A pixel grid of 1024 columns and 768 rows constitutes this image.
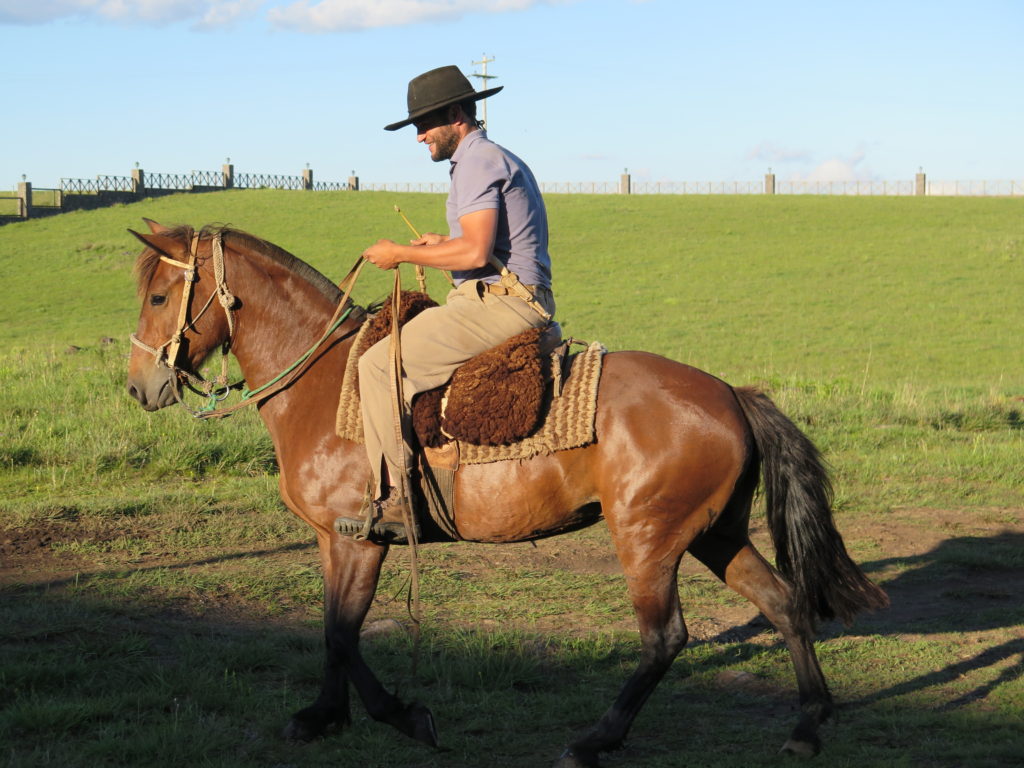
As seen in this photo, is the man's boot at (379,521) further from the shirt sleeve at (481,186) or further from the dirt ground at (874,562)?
the dirt ground at (874,562)

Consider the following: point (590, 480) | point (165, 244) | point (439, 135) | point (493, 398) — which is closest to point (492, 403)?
point (493, 398)

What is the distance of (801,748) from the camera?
179 inches

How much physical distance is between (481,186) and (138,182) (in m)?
56.8

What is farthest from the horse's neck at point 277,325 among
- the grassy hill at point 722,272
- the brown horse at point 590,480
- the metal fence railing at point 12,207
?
the metal fence railing at point 12,207

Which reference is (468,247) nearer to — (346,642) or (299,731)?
(346,642)

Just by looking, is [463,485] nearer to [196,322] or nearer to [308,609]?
[196,322]

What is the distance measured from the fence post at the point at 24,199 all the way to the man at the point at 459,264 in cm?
4991

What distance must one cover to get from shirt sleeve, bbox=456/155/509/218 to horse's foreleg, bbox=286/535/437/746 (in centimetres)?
158

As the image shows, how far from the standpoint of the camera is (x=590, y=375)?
475cm

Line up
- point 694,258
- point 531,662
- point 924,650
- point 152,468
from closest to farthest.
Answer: point 531,662 < point 924,650 < point 152,468 < point 694,258

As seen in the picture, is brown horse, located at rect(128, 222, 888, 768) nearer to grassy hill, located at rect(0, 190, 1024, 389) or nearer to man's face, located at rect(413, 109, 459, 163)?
man's face, located at rect(413, 109, 459, 163)

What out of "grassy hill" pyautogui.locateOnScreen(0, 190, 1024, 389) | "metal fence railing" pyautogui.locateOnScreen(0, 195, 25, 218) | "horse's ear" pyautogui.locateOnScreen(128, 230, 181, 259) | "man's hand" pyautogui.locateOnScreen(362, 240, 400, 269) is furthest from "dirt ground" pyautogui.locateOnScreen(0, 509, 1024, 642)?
"metal fence railing" pyautogui.locateOnScreen(0, 195, 25, 218)

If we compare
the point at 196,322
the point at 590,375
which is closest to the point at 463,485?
the point at 590,375

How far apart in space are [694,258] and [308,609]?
32.5m
